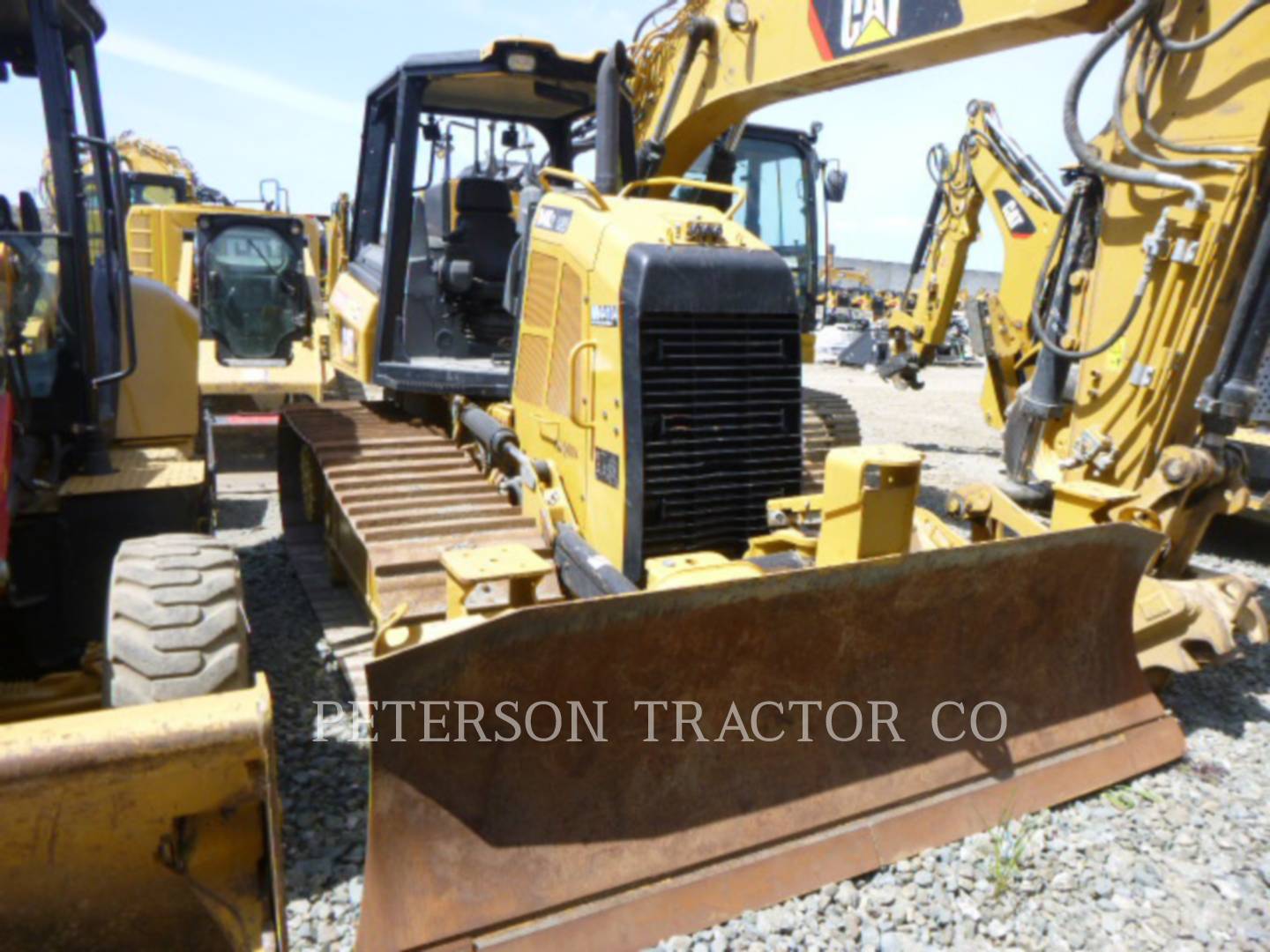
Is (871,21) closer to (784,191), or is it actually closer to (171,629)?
(171,629)

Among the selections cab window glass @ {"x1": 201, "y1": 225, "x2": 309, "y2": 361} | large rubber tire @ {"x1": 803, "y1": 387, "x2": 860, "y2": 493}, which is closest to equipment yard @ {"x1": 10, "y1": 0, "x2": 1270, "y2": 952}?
large rubber tire @ {"x1": 803, "y1": 387, "x2": 860, "y2": 493}

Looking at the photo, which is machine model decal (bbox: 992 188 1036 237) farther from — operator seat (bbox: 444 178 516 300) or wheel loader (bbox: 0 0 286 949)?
wheel loader (bbox: 0 0 286 949)

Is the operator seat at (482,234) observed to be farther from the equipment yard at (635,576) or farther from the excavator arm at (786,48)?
the excavator arm at (786,48)

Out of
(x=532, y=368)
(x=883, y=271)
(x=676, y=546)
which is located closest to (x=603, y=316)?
(x=532, y=368)

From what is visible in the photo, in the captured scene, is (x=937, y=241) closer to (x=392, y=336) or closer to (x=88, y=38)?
(x=392, y=336)

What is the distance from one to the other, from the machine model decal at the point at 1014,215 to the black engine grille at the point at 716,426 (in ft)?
18.4

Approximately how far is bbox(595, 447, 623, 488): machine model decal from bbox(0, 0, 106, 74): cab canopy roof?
2.29 meters

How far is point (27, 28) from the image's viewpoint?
3.08 metres

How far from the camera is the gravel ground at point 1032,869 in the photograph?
267 cm

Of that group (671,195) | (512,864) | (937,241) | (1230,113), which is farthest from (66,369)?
(937,241)

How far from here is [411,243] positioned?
5059 mm

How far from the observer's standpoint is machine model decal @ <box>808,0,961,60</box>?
12.0 feet

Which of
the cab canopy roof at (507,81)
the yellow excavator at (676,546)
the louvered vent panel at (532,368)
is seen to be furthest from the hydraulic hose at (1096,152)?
the louvered vent panel at (532,368)

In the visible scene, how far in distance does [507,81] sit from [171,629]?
3276 mm
